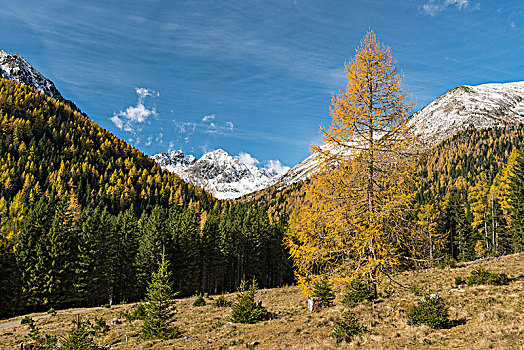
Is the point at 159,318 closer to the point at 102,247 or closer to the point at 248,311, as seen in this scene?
the point at 248,311

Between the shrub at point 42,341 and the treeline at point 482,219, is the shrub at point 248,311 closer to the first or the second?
the shrub at point 42,341

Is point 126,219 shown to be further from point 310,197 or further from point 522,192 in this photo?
point 522,192

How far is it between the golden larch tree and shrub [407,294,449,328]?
242 centimetres

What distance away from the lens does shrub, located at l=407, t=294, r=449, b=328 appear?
12.2m

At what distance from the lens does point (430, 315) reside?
40.5 ft

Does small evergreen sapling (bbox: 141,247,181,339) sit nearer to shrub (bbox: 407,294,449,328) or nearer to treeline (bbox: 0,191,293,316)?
shrub (bbox: 407,294,449,328)

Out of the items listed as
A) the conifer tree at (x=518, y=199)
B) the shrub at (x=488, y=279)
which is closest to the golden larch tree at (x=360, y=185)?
the shrub at (x=488, y=279)

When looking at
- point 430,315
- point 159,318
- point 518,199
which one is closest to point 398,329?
point 430,315

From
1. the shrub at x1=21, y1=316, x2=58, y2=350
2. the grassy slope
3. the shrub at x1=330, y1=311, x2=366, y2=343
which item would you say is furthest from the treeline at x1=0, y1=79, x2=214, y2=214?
the shrub at x1=330, y1=311, x2=366, y2=343

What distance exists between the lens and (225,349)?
49.4 ft

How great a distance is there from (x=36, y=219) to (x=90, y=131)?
5669 inches

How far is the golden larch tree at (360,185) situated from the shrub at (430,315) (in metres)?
2.42

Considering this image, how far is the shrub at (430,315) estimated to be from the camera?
40.0 feet

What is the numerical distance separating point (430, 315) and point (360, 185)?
6.04m
